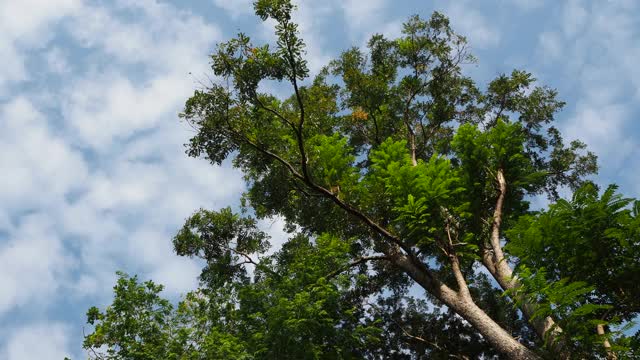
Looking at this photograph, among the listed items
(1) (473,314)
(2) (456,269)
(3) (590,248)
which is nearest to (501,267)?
(2) (456,269)

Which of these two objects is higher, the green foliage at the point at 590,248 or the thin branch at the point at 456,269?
the thin branch at the point at 456,269

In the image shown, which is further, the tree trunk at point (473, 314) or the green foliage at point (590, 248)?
the tree trunk at point (473, 314)

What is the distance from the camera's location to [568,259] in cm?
1145

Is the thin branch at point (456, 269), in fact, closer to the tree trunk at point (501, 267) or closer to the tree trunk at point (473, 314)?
the tree trunk at point (473, 314)

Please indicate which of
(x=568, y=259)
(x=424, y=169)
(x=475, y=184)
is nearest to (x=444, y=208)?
(x=424, y=169)

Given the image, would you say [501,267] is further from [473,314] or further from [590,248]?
[590,248]

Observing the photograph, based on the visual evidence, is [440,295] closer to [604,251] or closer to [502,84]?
[604,251]

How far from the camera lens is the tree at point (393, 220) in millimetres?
11531

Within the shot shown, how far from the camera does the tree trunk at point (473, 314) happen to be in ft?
39.5

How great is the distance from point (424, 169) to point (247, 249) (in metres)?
9.20

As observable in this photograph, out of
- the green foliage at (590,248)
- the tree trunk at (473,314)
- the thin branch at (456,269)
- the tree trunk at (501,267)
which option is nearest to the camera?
the green foliage at (590,248)

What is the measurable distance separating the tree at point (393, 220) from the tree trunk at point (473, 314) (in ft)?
0.14

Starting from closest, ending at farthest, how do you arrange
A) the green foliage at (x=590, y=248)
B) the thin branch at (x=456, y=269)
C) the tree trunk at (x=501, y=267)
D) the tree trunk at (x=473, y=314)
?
the green foliage at (x=590, y=248) < the tree trunk at (x=473, y=314) < the tree trunk at (x=501, y=267) < the thin branch at (x=456, y=269)

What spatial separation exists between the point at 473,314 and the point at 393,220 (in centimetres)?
317
